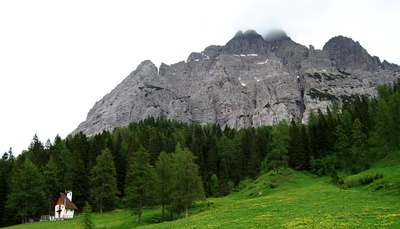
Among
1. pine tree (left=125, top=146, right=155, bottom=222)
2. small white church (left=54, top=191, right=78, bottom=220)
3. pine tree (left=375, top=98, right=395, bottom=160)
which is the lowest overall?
small white church (left=54, top=191, right=78, bottom=220)

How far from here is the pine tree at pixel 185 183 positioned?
151ft

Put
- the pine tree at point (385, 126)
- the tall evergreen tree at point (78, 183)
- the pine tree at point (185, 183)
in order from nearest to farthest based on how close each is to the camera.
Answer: the pine tree at point (185, 183) < the tall evergreen tree at point (78, 183) < the pine tree at point (385, 126)

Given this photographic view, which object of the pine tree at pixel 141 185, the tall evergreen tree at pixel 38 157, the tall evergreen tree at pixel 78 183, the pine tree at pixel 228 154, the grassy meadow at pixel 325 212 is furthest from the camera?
the pine tree at pixel 228 154

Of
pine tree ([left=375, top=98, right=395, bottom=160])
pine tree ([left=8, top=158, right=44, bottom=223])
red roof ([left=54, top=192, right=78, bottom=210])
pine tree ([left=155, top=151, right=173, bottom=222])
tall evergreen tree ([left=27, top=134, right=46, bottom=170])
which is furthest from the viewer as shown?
tall evergreen tree ([left=27, top=134, right=46, bottom=170])

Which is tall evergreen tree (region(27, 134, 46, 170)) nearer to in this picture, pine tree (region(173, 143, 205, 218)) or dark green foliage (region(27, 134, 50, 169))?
dark green foliage (region(27, 134, 50, 169))

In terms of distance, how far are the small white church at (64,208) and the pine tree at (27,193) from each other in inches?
163

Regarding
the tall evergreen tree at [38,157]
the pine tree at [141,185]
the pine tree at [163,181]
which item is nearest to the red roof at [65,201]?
the pine tree at [141,185]

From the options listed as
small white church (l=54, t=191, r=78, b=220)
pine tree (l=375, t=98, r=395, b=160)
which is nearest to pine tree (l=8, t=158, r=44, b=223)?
small white church (l=54, t=191, r=78, b=220)

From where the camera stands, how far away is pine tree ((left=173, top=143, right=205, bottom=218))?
151ft

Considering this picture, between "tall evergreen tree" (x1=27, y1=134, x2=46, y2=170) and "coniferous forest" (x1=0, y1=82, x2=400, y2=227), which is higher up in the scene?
"tall evergreen tree" (x1=27, y1=134, x2=46, y2=170)

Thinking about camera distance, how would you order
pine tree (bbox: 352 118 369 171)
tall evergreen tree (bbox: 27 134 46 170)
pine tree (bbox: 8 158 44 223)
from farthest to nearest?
1. tall evergreen tree (bbox: 27 134 46 170)
2. pine tree (bbox: 352 118 369 171)
3. pine tree (bbox: 8 158 44 223)

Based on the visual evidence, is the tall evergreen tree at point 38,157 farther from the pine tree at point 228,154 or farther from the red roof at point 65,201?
the pine tree at point 228,154

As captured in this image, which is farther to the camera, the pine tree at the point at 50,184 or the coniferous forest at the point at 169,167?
the pine tree at the point at 50,184

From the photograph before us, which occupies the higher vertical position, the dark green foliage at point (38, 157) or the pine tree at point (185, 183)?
the dark green foliage at point (38, 157)
